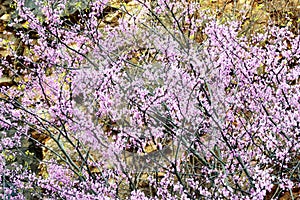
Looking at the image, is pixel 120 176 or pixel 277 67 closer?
pixel 277 67

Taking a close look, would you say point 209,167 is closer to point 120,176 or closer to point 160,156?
point 160,156

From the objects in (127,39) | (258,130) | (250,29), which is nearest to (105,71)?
(127,39)

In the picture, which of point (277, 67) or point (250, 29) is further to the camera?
point (250, 29)

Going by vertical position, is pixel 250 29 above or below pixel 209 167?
above

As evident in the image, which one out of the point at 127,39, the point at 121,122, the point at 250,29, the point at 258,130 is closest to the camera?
the point at 258,130

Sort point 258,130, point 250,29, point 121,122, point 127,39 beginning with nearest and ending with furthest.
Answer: point 258,130 < point 121,122 < point 127,39 < point 250,29

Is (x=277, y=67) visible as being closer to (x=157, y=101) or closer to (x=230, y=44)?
(x=230, y=44)

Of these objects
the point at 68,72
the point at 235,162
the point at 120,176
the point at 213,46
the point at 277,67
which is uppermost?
the point at 68,72

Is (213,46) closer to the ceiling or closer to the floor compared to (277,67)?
closer to the ceiling

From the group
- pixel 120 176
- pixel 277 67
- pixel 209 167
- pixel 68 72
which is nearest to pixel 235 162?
pixel 209 167
